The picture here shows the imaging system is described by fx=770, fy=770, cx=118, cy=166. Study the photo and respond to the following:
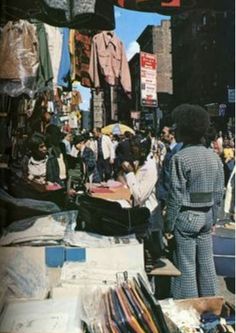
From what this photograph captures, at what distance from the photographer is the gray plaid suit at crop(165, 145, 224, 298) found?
4.21 metres

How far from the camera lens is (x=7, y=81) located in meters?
4.18

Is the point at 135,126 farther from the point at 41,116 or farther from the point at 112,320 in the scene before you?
the point at 112,320

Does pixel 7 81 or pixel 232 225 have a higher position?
pixel 7 81

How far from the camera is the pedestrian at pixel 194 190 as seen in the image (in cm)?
419

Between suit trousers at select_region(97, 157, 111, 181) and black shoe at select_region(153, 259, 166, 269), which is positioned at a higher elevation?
suit trousers at select_region(97, 157, 111, 181)

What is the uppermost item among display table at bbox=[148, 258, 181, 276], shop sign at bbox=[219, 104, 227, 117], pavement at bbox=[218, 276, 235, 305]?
shop sign at bbox=[219, 104, 227, 117]

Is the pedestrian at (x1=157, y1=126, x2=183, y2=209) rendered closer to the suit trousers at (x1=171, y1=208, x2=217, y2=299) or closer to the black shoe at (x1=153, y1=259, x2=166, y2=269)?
the suit trousers at (x1=171, y1=208, x2=217, y2=299)

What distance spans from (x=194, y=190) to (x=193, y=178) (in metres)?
0.07

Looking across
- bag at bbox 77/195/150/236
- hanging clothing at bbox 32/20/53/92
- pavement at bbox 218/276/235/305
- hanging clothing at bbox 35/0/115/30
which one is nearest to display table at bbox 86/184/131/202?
bag at bbox 77/195/150/236

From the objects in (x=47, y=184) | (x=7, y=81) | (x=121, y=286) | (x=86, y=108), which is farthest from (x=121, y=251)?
(x=7, y=81)

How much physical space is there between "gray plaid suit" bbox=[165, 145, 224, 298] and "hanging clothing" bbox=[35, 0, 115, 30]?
2.71ft

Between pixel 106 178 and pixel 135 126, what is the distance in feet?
1.07

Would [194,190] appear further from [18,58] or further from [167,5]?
[18,58]

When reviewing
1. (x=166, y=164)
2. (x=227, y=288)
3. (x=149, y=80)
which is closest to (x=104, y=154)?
(x=166, y=164)
